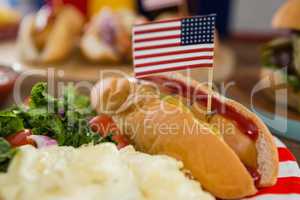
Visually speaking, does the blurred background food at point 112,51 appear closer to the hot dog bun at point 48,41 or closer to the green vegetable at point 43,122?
the hot dog bun at point 48,41

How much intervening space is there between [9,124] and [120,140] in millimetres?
501

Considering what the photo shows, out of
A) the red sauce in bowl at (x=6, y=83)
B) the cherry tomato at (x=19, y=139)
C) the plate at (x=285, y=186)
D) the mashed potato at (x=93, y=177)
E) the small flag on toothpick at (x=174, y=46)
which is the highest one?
the small flag on toothpick at (x=174, y=46)

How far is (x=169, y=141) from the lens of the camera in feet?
6.88

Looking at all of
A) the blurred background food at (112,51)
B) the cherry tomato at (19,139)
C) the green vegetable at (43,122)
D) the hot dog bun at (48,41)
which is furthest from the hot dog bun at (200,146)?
the hot dog bun at (48,41)

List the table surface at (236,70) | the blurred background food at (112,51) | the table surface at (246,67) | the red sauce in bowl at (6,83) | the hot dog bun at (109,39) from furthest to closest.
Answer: the hot dog bun at (109,39) < the table surface at (236,70) < the blurred background food at (112,51) < the table surface at (246,67) < the red sauce in bowl at (6,83)

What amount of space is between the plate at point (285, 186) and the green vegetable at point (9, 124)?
1000 mm

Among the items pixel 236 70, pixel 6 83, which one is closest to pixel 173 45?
pixel 6 83

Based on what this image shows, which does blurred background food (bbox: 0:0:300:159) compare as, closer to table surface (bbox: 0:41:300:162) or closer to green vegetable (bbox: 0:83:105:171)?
table surface (bbox: 0:41:300:162)

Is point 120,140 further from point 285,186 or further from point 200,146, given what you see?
point 285,186

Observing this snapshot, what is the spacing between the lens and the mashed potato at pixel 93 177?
169 cm

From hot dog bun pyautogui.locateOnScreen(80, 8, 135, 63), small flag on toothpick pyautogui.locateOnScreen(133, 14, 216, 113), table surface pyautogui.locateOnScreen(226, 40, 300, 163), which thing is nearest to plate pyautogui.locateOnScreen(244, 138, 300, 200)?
small flag on toothpick pyautogui.locateOnScreen(133, 14, 216, 113)

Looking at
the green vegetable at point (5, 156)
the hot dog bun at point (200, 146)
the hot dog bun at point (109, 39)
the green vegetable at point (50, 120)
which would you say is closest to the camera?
the green vegetable at point (5, 156)

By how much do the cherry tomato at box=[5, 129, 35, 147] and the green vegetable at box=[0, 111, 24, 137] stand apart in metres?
0.02

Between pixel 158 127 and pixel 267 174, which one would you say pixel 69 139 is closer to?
pixel 158 127
